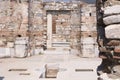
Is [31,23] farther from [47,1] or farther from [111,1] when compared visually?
[111,1]

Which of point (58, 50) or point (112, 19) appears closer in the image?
point (112, 19)

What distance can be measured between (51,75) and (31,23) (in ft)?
17.6

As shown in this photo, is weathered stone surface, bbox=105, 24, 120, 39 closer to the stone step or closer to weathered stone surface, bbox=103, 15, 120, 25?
weathered stone surface, bbox=103, 15, 120, 25

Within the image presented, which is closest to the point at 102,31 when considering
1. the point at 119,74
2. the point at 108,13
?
the point at 108,13

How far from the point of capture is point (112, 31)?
3.33 metres

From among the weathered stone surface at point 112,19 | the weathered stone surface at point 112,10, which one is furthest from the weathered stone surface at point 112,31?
the weathered stone surface at point 112,10

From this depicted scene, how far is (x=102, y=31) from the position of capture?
142 inches

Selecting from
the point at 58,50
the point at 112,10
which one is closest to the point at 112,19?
the point at 112,10

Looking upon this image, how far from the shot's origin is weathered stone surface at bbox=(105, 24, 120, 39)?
3.30 meters

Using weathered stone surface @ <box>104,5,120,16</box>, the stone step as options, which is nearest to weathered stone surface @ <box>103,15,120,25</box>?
weathered stone surface @ <box>104,5,120,16</box>

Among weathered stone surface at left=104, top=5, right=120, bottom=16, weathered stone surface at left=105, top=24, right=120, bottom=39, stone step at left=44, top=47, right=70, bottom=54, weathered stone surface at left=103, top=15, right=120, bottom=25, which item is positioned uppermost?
weathered stone surface at left=104, top=5, right=120, bottom=16

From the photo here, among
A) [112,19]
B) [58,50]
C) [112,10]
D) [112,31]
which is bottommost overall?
[58,50]

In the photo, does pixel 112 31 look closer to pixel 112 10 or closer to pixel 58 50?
pixel 112 10

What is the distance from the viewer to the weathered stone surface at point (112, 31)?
3.30 m
